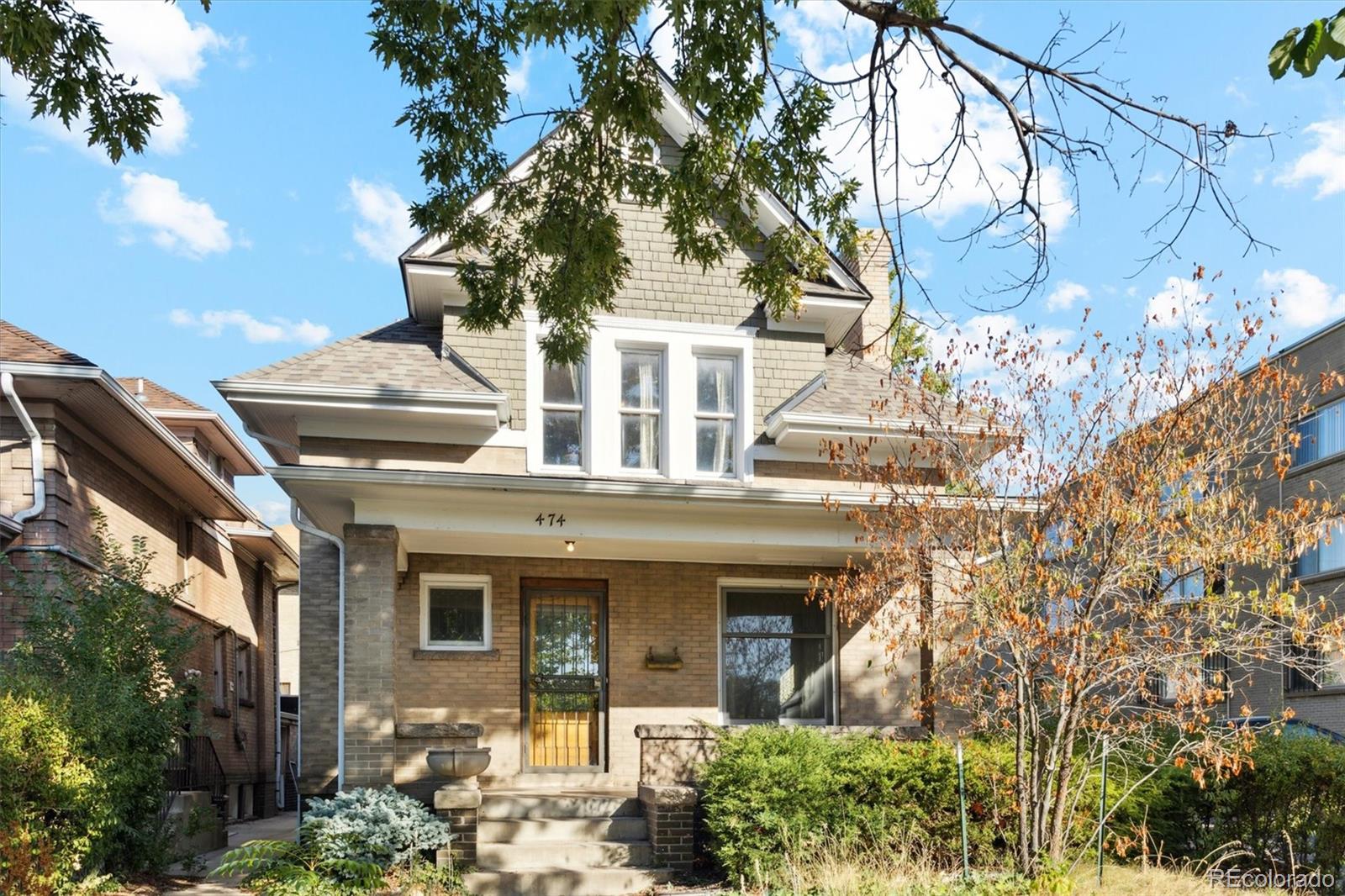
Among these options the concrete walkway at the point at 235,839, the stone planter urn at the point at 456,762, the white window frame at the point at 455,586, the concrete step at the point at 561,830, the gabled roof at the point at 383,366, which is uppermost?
the gabled roof at the point at 383,366

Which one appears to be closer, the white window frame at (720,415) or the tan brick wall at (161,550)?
the tan brick wall at (161,550)

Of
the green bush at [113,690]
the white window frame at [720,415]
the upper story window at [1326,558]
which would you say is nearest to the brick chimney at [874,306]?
the white window frame at [720,415]

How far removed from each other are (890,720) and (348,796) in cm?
680

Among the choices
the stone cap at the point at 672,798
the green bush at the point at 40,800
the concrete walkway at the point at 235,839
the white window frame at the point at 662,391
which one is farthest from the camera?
the white window frame at the point at 662,391

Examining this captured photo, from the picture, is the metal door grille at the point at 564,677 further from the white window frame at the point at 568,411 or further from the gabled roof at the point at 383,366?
the gabled roof at the point at 383,366

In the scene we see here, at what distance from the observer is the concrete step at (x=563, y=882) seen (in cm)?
1040

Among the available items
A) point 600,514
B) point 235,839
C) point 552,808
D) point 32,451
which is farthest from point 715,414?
point 235,839

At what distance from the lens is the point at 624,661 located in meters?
14.1

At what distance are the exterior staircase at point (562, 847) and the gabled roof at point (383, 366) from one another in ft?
14.6

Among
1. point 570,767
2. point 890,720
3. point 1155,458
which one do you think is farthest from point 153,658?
point 1155,458

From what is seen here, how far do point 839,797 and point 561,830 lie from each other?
2831 millimetres

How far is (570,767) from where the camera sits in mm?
13875

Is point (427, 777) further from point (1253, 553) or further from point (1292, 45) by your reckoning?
point (1292, 45)

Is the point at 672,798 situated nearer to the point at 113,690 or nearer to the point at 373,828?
the point at 373,828
